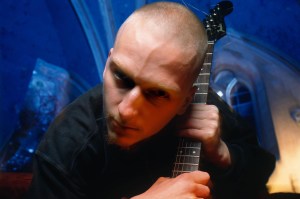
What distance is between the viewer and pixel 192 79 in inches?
47.4

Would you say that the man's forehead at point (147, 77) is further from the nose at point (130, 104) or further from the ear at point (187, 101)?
the ear at point (187, 101)

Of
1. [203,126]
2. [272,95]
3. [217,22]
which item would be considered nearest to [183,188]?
[203,126]

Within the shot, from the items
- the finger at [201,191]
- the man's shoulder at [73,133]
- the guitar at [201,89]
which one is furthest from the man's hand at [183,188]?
the man's shoulder at [73,133]

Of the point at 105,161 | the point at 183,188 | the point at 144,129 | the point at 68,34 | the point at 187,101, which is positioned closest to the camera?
the point at 183,188

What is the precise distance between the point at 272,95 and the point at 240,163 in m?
0.50

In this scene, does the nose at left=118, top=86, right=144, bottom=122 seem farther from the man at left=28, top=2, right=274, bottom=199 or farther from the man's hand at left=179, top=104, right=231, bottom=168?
the man's hand at left=179, top=104, right=231, bottom=168

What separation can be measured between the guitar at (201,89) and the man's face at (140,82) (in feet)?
0.68

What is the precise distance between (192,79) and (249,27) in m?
0.86

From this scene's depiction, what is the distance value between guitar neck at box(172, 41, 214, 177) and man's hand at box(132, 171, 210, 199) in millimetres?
125

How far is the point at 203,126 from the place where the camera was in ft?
4.41

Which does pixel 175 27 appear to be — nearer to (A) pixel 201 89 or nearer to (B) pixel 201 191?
(A) pixel 201 89

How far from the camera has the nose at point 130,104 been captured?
1.08 m

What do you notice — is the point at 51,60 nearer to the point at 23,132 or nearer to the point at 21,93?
the point at 21,93

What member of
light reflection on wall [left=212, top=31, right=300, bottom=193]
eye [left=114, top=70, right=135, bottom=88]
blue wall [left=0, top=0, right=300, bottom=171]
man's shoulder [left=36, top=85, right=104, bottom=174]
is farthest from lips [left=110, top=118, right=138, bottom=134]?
blue wall [left=0, top=0, right=300, bottom=171]
